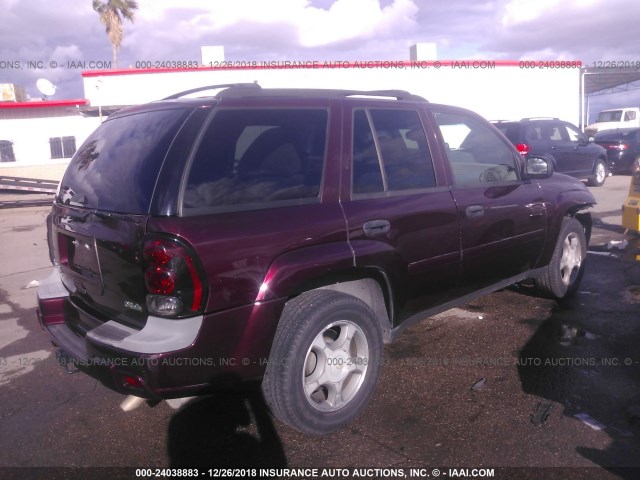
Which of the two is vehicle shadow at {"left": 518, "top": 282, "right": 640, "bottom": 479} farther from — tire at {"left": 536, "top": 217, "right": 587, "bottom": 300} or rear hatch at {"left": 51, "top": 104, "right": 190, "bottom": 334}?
rear hatch at {"left": 51, "top": 104, "right": 190, "bottom": 334}

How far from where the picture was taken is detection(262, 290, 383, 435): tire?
2920mm

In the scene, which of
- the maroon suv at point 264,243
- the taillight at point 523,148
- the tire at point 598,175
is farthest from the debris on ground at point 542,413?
the tire at point 598,175

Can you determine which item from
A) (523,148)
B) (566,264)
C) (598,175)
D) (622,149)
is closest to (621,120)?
(622,149)

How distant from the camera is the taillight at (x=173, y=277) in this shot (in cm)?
257

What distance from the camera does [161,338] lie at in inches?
103

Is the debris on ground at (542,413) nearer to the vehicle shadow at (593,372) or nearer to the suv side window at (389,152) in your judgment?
the vehicle shadow at (593,372)

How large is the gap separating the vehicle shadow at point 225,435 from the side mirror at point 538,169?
286 centimetres

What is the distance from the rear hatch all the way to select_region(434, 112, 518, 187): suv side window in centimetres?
218

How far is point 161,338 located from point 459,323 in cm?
307

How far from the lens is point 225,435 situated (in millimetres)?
3178

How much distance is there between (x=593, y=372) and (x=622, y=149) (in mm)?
15797

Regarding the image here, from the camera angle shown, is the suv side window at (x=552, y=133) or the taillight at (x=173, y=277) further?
the suv side window at (x=552, y=133)

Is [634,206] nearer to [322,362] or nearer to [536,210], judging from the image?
[536,210]

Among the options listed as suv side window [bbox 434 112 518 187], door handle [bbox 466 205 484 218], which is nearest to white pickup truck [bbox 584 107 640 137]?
suv side window [bbox 434 112 518 187]
